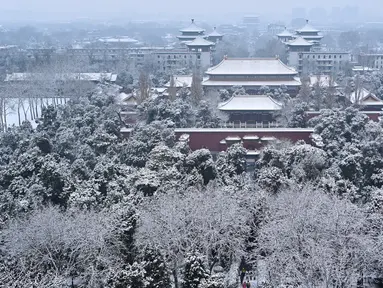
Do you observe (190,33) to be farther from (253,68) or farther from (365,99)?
(365,99)

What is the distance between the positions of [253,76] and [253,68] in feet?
1.55

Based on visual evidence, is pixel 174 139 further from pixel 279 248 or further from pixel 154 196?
pixel 279 248

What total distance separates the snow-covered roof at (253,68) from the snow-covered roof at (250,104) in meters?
6.47

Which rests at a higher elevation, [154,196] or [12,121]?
[154,196]

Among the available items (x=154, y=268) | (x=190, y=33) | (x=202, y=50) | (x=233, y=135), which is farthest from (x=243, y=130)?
(x=190, y=33)

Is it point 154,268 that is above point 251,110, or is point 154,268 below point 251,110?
below

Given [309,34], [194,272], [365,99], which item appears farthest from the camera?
[309,34]

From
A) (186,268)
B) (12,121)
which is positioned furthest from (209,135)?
(12,121)

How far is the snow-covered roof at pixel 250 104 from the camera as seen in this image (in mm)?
21406

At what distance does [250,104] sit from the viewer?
21688mm

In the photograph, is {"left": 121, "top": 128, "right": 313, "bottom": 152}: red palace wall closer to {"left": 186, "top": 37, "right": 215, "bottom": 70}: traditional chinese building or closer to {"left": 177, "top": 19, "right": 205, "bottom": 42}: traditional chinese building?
{"left": 186, "top": 37, "right": 215, "bottom": 70}: traditional chinese building

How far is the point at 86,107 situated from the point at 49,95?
415 inches

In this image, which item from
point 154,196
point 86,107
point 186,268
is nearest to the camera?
point 186,268

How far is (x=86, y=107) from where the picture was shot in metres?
Answer: 22.0
